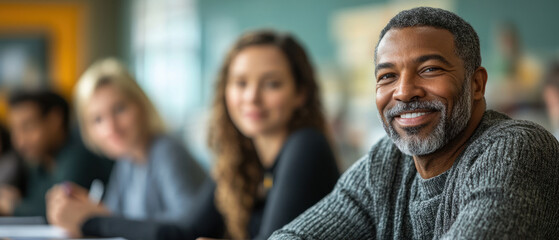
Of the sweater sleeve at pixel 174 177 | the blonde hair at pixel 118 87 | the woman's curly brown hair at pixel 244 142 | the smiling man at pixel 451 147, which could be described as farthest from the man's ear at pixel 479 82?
the blonde hair at pixel 118 87

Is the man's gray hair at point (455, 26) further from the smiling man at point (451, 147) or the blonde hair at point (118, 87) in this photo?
the blonde hair at point (118, 87)

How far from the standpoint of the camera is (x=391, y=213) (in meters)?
1.08

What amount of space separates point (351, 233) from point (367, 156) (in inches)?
5.3

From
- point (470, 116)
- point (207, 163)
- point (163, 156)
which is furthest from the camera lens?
point (207, 163)

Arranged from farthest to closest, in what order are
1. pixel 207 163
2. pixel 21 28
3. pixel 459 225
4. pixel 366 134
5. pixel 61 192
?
pixel 21 28 < pixel 207 163 < pixel 366 134 < pixel 61 192 < pixel 459 225

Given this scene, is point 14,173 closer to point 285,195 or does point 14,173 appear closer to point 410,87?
point 285,195

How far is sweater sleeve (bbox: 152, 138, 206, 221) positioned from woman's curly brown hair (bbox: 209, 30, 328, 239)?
0.35m

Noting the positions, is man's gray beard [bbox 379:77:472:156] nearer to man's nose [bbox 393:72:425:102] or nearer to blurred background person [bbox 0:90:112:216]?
man's nose [bbox 393:72:425:102]

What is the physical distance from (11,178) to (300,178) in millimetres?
1997

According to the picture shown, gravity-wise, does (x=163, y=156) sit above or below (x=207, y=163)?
above

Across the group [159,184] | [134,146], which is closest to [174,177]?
[159,184]

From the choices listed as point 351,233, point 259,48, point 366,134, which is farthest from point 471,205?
point 366,134

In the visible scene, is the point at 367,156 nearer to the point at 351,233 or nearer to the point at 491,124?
the point at 351,233

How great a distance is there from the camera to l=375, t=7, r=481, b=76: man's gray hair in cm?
93
